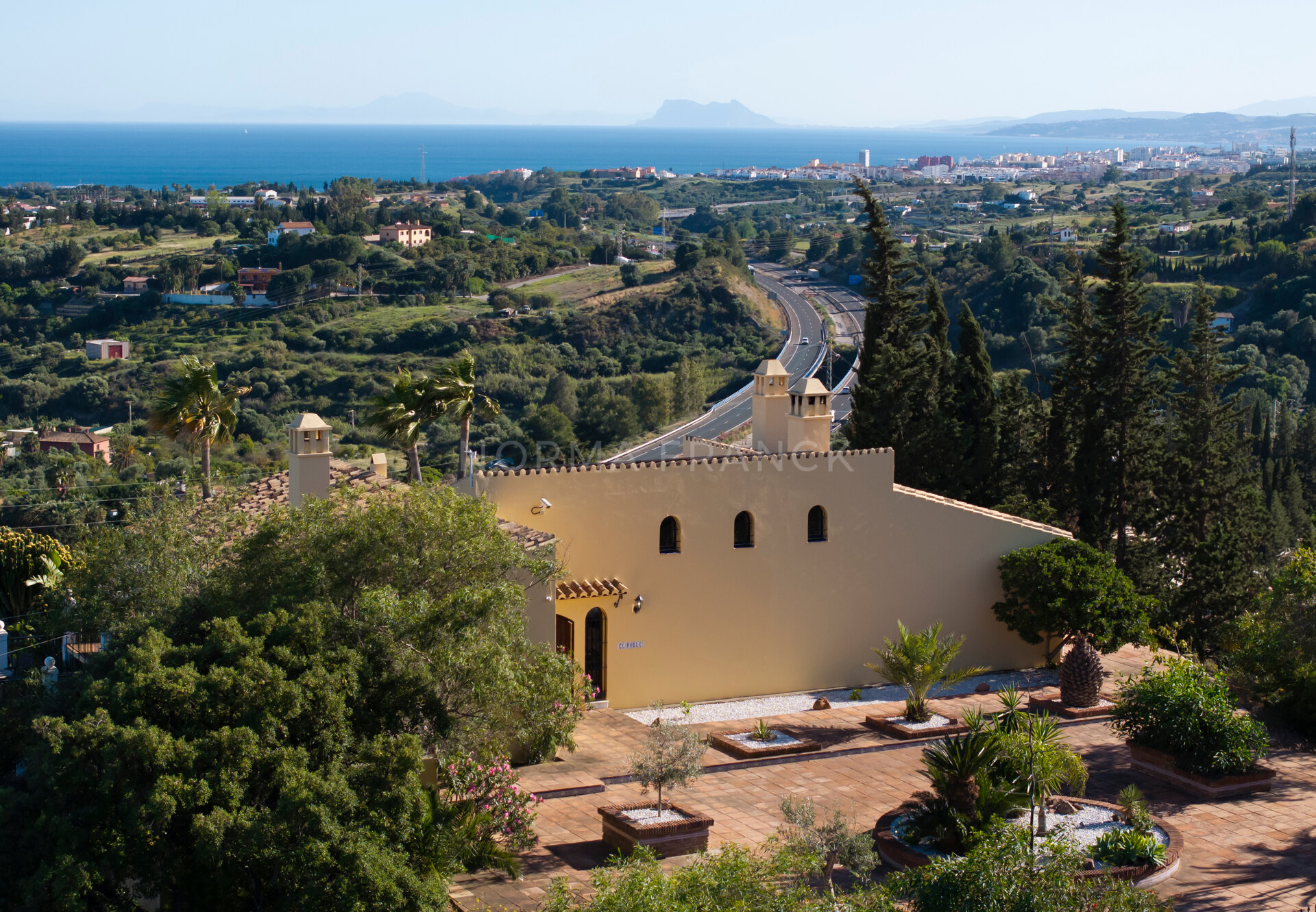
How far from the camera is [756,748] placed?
17875mm

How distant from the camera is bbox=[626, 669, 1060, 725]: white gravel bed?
20172 mm

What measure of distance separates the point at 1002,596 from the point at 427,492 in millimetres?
11312

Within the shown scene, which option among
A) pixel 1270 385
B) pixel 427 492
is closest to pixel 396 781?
pixel 427 492

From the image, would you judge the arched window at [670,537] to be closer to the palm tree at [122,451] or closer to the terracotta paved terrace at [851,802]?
the terracotta paved terrace at [851,802]

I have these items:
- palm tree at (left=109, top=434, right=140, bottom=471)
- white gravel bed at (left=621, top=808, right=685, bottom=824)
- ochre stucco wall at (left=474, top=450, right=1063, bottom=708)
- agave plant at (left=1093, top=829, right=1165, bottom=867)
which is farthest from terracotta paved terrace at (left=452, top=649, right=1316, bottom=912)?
palm tree at (left=109, top=434, right=140, bottom=471)

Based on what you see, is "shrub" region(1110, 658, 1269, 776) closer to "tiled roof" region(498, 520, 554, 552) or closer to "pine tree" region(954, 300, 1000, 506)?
"tiled roof" region(498, 520, 554, 552)

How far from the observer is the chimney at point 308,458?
1945cm

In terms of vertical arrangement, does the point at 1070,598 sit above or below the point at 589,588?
below

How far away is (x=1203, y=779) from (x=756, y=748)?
218 inches

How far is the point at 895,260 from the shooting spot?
30.7 m

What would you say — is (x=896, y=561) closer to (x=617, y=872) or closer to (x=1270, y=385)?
(x=617, y=872)

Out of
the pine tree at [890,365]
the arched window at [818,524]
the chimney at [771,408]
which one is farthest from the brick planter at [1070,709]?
the pine tree at [890,365]

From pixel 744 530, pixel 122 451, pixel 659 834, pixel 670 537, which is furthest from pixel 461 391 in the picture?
pixel 122 451

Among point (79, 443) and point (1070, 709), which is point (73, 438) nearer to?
point (79, 443)
